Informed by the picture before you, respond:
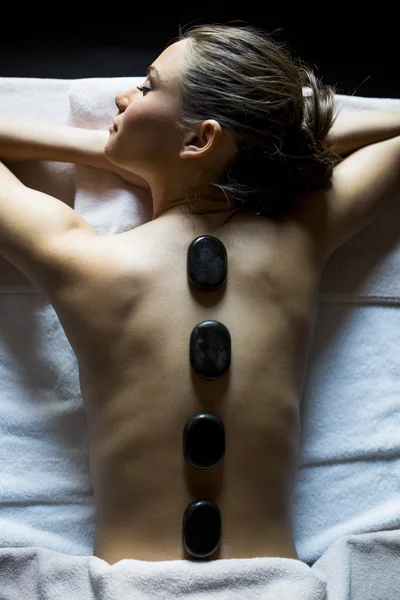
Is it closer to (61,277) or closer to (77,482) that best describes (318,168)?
(61,277)

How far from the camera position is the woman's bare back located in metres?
0.86

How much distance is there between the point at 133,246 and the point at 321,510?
20.1 inches

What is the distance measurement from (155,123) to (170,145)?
0.04 metres

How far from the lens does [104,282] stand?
877mm

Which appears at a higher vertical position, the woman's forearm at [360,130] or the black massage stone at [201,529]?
the woman's forearm at [360,130]

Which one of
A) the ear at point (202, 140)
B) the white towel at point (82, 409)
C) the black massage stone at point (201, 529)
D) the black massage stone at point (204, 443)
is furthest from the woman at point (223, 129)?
the black massage stone at point (201, 529)

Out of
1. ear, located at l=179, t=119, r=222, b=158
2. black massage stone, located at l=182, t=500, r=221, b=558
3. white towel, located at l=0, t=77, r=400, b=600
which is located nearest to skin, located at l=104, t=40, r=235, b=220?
ear, located at l=179, t=119, r=222, b=158

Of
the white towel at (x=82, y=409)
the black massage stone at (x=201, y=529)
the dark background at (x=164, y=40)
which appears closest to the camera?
the black massage stone at (x=201, y=529)

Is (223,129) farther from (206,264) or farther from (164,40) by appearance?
(164,40)

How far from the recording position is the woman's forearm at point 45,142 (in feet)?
3.38

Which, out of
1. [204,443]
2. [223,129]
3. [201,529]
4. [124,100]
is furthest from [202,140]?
[201,529]

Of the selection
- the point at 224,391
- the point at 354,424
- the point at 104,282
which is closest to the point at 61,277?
the point at 104,282

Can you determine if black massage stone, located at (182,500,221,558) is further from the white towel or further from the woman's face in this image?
the woman's face

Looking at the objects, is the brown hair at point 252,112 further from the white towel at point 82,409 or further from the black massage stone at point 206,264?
the white towel at point 82,409
